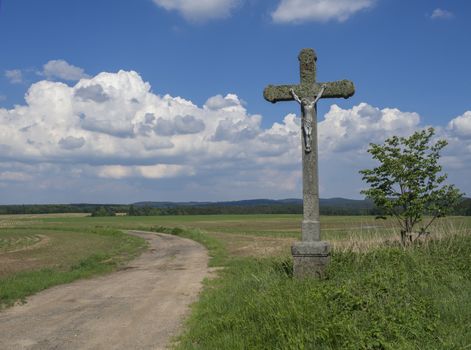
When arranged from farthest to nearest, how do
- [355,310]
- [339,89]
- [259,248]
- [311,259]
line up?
[259,248] → [339,89] → [311,259] → [355,310]

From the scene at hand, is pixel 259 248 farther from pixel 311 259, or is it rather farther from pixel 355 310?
pixel 355 310

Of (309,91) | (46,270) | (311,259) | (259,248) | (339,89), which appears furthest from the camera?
(259,248)

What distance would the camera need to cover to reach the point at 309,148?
9.94 meters

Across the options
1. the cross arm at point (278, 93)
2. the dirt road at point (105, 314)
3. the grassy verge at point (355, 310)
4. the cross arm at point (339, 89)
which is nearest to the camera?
the grassy verge at point (355, 310)

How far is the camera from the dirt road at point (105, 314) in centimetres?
761

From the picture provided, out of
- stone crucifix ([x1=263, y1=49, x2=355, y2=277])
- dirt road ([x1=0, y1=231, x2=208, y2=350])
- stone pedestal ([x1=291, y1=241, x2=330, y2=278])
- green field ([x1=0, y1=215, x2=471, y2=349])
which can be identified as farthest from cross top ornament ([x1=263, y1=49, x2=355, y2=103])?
dirt road ([x1=0, y1=231, x2=208, y2=350])

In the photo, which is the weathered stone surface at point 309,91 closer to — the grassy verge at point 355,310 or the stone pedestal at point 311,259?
the stone pedestal at point 311,259

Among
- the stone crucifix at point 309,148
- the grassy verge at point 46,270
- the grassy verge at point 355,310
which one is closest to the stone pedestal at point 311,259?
the stone crucifix at point 309,148

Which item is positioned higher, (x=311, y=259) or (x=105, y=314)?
(x=311, y=259)

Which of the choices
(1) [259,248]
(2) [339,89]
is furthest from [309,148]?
(1) [259,248]

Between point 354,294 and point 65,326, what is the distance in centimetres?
547

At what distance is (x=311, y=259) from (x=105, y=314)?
178 inches

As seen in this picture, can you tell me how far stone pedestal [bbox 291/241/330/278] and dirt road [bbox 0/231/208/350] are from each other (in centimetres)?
259

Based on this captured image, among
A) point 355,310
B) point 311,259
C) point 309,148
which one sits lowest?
point 355,310
